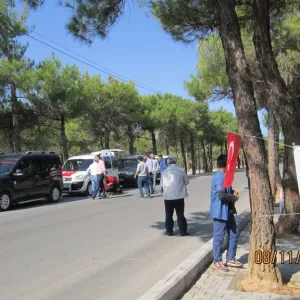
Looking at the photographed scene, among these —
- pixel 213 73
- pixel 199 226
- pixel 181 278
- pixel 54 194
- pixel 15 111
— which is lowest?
pixel 181 278

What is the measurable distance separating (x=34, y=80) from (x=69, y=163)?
4.58 metres

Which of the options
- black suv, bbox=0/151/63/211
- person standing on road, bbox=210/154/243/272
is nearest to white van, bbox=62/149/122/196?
black suv, bbox=0/151/63/211

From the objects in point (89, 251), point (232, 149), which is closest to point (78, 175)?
point (89, 251)

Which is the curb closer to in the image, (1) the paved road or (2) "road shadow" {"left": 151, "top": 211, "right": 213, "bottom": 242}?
(1) the paved road

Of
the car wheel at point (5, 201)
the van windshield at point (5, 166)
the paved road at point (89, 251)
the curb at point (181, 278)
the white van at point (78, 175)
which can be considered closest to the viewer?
the curb at point (181, 278)

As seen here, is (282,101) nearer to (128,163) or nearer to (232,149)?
(232,149)

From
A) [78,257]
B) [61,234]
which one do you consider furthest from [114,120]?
[78,257]

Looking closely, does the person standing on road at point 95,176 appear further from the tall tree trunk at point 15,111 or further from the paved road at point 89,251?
the tall tree trunk at point 15,111

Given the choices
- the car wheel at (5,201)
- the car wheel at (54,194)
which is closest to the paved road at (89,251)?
the car wheel at (5,201)

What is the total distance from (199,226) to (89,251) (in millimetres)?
3419

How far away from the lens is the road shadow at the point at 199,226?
28.6ft

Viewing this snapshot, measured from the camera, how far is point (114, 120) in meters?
29.3

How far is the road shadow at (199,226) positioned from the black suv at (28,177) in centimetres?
585

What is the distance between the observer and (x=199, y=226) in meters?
9.80
